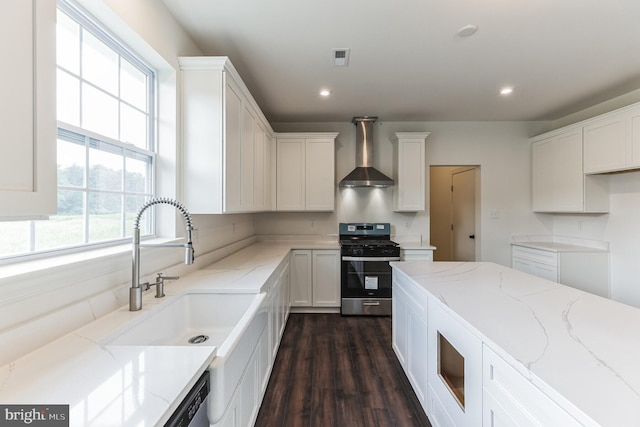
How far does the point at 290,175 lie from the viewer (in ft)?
12.2

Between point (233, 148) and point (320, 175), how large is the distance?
1789 mm

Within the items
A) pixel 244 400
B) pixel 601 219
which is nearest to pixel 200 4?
pixel 244 400

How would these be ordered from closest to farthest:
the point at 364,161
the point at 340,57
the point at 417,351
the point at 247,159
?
the point at 417,351 → the point at 340,57 → the point at 247,159 → the point at 364,161

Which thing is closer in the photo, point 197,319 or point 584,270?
point 197,319

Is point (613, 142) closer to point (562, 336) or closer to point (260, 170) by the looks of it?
point (562, 336)

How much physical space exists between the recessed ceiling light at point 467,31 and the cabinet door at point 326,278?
2513 mm

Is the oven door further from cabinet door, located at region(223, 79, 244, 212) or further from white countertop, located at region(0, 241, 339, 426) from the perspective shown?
white countertop, located at region(0, 241, 339, 426)

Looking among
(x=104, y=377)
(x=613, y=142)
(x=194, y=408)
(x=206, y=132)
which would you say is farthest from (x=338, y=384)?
(x=613, y=142)

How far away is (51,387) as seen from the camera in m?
0.70

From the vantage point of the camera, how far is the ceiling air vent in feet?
7.22

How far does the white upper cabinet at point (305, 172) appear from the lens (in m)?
3.69

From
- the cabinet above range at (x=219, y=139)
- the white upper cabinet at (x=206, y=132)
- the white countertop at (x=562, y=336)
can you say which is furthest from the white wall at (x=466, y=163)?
the white countertop at (x=562, y=336)

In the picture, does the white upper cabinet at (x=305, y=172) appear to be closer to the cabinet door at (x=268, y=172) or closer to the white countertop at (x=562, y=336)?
the cabinet door at (x=268, y=172)

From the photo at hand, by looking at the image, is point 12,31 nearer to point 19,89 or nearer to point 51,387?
point 19,89
